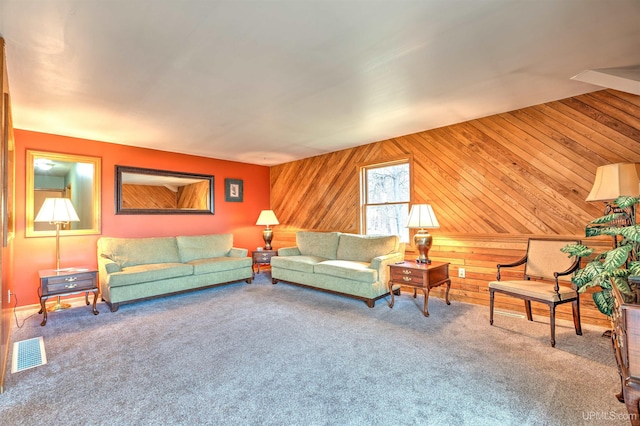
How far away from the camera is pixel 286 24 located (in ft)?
6.23

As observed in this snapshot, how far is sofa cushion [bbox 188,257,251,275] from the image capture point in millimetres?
4555

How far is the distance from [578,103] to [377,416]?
11.8 feet

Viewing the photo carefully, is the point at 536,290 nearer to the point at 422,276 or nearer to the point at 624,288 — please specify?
the point at 624,288

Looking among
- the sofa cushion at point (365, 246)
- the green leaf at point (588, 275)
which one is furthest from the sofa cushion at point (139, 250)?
the green leaf at point (588, 275)

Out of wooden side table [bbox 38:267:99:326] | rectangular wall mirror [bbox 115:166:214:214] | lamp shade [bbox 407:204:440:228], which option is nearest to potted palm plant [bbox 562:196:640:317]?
lamp shade [bbox 407:204:440:228]

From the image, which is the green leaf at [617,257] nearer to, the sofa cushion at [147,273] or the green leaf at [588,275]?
the green leaf at [588,275]

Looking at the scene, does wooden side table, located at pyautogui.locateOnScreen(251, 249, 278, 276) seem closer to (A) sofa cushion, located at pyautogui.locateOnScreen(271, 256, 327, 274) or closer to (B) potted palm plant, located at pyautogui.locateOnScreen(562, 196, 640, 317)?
(A) sofa cushion, located at pyautogui.locateOnScreen(271, 256, 327, 274)

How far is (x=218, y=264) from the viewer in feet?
15.6

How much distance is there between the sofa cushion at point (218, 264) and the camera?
4555mm

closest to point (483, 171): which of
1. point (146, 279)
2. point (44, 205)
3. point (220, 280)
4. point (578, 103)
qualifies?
point (578, 103)

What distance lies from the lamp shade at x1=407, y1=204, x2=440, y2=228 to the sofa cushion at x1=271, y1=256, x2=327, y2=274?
5.26ft

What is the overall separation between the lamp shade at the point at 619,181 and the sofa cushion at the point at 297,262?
335 centimetres

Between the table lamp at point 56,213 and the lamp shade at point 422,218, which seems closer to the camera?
the table lamp at point 56,213

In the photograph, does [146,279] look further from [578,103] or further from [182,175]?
[578,103]
